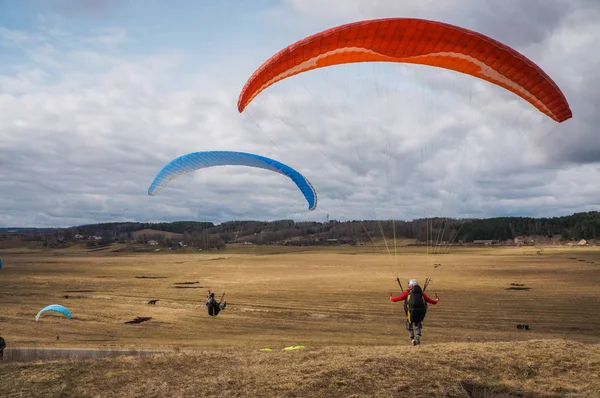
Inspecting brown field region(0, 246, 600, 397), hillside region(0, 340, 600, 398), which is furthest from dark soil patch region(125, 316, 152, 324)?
hillside region(0, 340, 600, 398)

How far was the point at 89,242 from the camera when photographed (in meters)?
145

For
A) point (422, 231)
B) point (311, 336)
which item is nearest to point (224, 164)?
point (311, 336)

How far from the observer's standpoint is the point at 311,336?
18.0 m

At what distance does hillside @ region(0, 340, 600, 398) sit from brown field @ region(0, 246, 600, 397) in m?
0.03

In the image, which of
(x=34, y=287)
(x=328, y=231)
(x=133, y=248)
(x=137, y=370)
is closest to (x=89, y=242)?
(x=133, y=248)

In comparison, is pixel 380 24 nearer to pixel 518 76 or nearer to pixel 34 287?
pixel 518 76

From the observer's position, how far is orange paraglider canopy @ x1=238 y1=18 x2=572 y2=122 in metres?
9.35

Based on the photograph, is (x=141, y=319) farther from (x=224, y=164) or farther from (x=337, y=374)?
(x=337, y=374)

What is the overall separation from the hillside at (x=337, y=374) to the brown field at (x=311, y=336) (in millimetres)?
33

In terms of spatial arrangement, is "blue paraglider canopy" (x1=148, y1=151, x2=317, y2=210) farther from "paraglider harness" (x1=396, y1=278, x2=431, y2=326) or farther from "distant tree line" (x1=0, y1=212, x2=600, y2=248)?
"distant tree line" (x1=0, y1=212, x2=600, y2=248)

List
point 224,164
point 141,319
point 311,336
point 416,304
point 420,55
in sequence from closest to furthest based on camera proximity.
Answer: point 420,55
point 416,304
point 224,164
point 311,336
point 141,319

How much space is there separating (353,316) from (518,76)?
15.0 meters

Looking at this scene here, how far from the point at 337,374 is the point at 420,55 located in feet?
21.6

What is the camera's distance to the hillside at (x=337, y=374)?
802 cm
